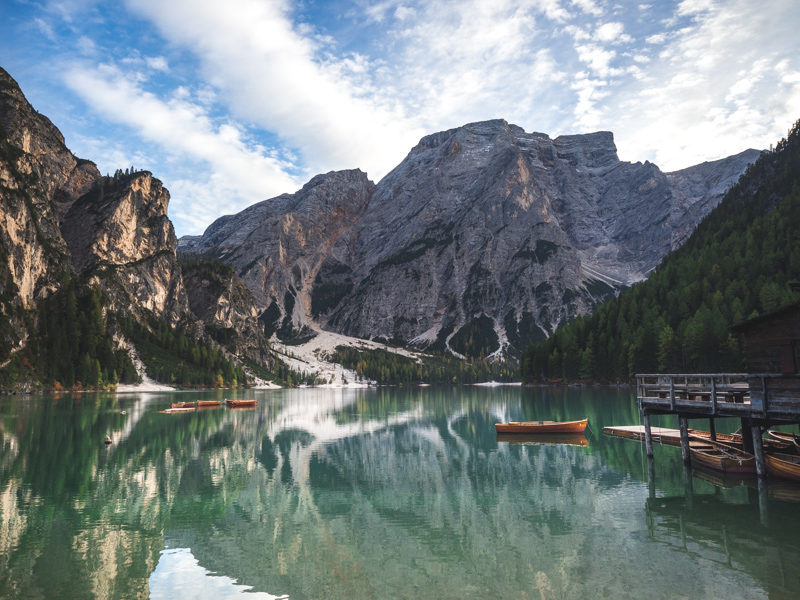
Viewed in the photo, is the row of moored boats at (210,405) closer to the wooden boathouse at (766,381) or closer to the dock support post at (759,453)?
the wooden boathouse at (766,381)

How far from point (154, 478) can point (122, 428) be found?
34038mm

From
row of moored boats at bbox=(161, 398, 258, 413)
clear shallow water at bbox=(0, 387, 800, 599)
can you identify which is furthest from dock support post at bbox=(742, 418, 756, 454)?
row of moored boats at bbox=(161, 398, 258, 413)

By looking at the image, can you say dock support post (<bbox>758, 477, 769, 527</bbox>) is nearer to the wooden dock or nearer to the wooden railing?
the wooden railing

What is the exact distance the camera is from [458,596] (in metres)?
15.7

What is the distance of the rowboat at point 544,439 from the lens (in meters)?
50.1

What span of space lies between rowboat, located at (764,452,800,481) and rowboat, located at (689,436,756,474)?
109cm

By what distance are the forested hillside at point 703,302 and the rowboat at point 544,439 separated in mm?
70977

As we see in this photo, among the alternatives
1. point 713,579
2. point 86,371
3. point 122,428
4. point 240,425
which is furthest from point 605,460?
point 86,371

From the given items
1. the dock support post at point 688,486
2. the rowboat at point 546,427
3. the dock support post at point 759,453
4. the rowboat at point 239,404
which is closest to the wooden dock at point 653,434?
the rowboat at point 546,427

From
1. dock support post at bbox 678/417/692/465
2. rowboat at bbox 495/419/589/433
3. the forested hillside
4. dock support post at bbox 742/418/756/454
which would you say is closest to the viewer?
dock support post at bbox 742/418/756/454

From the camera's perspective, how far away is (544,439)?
5322cm

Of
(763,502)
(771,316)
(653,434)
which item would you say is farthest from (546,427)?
(771,316)

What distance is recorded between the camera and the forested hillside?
122 meters

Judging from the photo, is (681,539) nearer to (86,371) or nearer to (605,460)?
(605,460)
